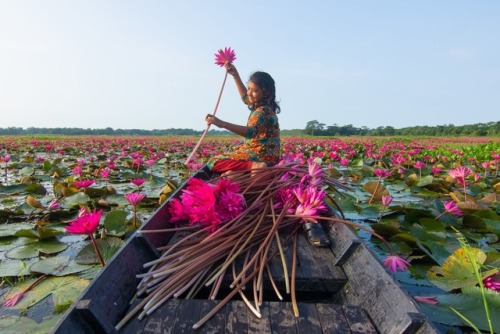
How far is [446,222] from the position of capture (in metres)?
2.74

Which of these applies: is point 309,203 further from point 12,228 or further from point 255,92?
point 12,228

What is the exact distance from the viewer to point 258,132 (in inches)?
132

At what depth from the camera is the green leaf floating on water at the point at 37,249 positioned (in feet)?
6.79

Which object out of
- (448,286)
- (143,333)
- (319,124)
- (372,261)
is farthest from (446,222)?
(319,124)

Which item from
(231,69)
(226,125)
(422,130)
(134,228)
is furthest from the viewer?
(422,130)

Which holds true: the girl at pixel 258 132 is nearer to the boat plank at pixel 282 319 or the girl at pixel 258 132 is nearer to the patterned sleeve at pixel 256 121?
the patterned sleeve at pixel 256 121

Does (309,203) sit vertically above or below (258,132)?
below

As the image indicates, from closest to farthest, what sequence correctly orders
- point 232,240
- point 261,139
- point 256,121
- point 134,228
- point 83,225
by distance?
point 83,225, point 232,240, point 134,228, point 256,121, point 261,139

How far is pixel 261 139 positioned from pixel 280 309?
7.82ft

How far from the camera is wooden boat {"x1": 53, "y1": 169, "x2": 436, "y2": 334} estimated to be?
1023 millimetres

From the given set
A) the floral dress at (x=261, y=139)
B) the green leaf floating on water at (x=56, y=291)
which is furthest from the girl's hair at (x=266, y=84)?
the green leaf floating on water at (x=56, y=291)

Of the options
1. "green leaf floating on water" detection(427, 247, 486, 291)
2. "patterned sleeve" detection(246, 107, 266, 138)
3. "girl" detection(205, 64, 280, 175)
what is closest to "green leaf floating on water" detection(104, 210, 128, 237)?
"girl" detection(205, 64, 280, 175)

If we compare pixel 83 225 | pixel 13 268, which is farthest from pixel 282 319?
pixel 13 268

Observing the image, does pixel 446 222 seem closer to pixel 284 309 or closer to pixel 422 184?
pixel 422 184
